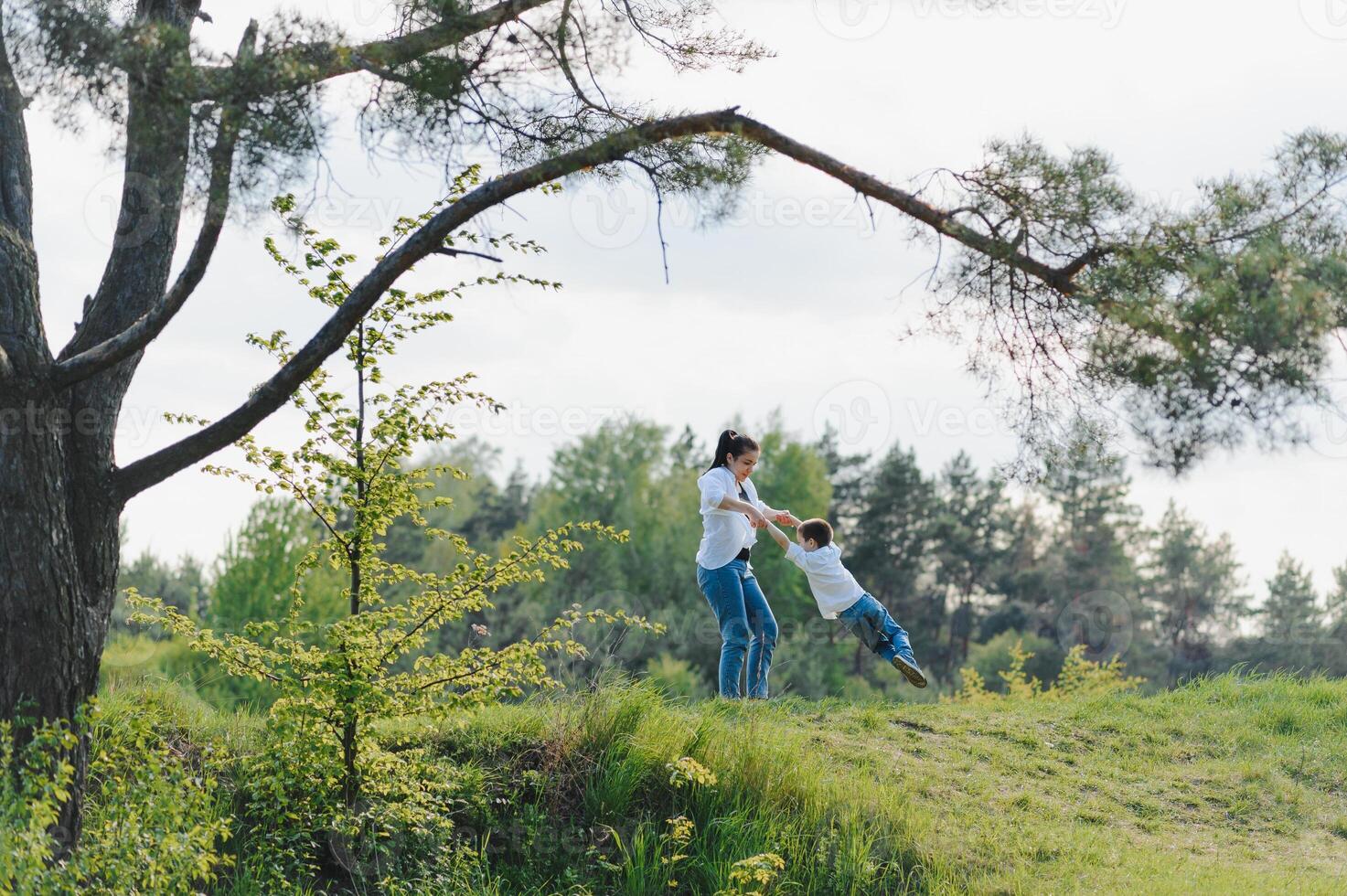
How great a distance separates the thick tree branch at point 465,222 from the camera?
19.2ft

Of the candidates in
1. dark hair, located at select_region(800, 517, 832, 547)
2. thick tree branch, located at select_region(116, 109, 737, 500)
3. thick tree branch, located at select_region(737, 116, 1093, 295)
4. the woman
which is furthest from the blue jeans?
thick tree branch, located at select_region(116, 109, 737, 500)

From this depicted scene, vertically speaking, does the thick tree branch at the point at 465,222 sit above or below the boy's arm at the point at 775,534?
above

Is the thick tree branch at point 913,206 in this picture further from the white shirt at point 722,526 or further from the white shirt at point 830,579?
the white shirt at point 830,579

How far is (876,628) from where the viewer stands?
8.67 m

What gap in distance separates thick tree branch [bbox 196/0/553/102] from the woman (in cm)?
307

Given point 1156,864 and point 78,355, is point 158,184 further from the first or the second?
point 1156,864

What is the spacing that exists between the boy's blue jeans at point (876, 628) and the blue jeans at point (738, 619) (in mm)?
604

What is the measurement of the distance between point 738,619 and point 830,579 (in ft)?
2.82

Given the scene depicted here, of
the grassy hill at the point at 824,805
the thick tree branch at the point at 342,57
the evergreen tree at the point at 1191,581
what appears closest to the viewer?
the thick tree branch at the point at 342,57

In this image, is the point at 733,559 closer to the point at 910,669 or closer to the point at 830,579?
the point at 830,579

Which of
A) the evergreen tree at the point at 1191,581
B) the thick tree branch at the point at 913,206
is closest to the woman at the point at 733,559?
the thick tree branch at the point at 913,206

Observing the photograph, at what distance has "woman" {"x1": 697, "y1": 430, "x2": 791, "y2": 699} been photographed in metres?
8.08

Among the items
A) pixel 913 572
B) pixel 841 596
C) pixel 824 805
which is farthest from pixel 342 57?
pixel 913 572

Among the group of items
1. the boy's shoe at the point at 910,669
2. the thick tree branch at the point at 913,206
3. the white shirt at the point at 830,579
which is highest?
the thick tree branch at the point at 913,206
